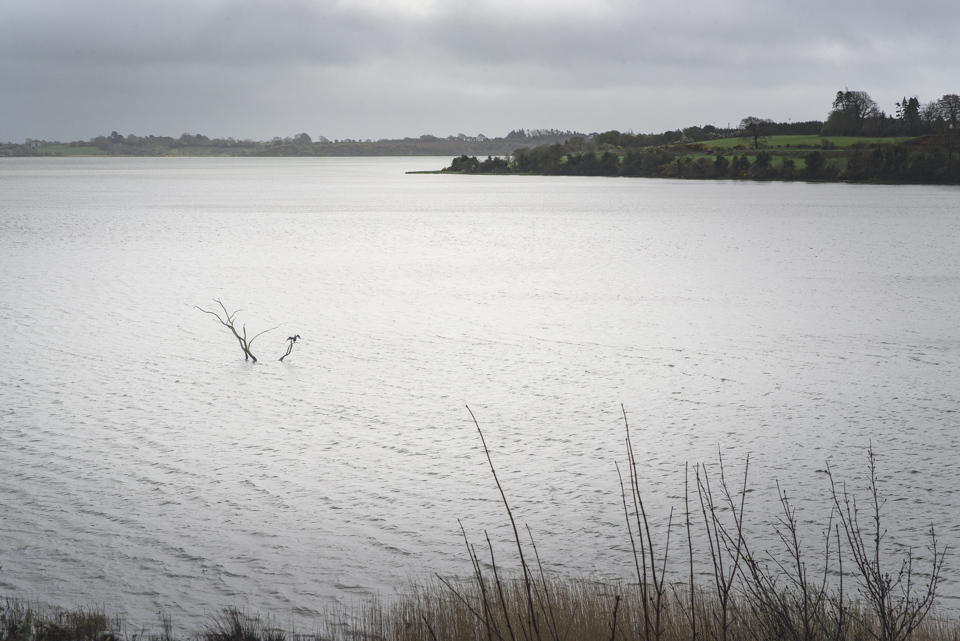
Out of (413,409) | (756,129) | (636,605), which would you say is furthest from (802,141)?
(636,605)

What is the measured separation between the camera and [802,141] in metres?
74.9

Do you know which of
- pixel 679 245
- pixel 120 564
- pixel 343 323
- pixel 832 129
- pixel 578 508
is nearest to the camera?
pixel 120 564

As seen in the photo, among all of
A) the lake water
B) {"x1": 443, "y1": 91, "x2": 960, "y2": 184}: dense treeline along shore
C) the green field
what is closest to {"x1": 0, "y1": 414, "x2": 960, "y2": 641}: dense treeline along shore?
the lake water

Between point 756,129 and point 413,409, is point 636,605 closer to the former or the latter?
point 413,409

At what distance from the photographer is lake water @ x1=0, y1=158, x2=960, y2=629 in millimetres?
5285

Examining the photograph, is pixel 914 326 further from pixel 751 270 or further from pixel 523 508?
pixel 523 508

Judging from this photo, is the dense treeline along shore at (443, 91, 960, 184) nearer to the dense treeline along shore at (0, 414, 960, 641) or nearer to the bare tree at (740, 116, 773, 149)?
the bare tree at (740, 116, 773, 149)

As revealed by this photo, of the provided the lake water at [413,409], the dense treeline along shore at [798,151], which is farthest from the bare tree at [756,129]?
the lake water at [413,409]

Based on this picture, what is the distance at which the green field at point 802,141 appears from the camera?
6856 cm

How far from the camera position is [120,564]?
5.06 metres

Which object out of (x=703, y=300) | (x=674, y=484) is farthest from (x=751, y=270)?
(x=674, y=484)

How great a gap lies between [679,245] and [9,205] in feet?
103

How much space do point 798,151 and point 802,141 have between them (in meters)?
7.56

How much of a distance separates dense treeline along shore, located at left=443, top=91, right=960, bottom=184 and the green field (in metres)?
0.09
